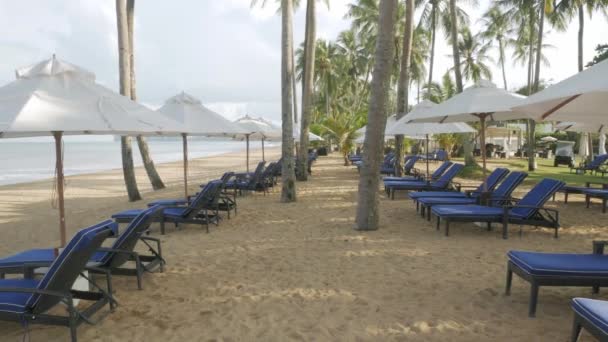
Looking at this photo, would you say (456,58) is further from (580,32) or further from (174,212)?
(174,212)

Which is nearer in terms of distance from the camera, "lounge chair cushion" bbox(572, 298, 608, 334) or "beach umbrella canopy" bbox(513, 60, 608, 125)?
"lounge chair cushion" bbox(572, 298, 608, 334)

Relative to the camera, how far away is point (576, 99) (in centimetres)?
454

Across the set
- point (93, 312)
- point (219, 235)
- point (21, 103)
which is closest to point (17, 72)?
point (21, 103)

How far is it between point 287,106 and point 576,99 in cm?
678

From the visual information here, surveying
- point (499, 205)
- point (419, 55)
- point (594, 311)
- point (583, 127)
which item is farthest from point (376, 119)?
point (419, 55)

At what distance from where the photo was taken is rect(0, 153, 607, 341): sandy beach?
3.46 metres

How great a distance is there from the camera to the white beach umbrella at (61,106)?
12.9 feet

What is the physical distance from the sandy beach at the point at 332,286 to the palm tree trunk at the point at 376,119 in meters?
0.44

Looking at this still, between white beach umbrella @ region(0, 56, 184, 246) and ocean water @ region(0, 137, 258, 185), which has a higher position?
white beach umbrella @ region(0, 56, 184, 246)

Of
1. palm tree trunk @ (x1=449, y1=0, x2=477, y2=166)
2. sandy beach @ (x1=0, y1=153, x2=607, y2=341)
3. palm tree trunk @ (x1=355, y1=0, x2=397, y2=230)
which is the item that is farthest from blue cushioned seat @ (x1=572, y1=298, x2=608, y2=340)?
palm tree trunk @ (x1=449, y1=0, x2=477, y2=166)

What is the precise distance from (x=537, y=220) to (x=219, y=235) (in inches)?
199

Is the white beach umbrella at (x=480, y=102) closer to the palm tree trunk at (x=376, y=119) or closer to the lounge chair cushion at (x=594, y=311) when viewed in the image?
the palm tree trunk at (x=376, y=119)

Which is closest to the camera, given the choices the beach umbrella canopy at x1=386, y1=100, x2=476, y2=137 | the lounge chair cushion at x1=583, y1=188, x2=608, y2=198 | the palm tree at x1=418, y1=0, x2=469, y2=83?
the lounge chair cushion at x1=583, y1=188, x2=608, y2=198

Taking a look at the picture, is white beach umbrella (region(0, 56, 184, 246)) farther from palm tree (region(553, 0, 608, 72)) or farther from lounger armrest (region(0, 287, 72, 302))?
palm tree (region(553, 0, 608, 72))
